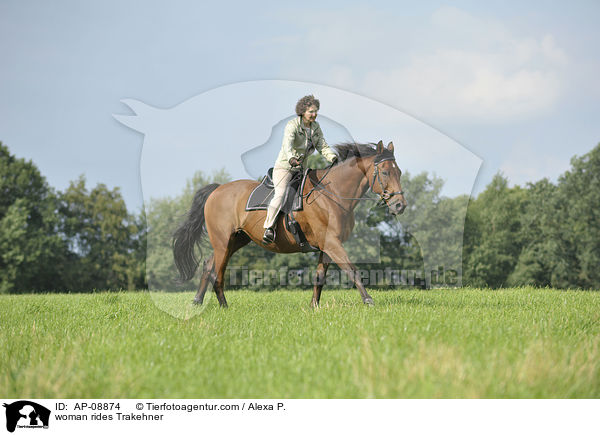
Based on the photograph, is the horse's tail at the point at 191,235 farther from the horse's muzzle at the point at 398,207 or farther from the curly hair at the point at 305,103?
the horse's muzzle at the point at 398,207

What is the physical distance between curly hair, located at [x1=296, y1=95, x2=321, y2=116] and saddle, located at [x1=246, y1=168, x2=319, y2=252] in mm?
1150

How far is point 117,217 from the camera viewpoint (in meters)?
39.2

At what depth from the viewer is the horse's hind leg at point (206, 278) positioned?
9.76 meters

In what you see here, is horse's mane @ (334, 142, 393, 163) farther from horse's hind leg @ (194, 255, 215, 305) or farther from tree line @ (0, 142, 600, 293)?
tree line @ (0, 142, 600, 293)

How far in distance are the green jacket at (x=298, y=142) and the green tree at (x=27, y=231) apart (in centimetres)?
3120

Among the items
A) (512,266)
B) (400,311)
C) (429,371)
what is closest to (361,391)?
(429,371)

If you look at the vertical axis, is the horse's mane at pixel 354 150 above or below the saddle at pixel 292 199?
above

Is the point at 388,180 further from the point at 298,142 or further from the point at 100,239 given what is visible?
the point at 100,239

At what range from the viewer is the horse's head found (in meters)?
7.92

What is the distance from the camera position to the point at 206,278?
10.0m

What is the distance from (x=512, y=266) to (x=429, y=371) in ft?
138

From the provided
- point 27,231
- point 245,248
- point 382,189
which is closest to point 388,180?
point 382,189

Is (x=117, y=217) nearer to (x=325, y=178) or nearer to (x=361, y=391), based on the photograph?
(x=325, y=178)
